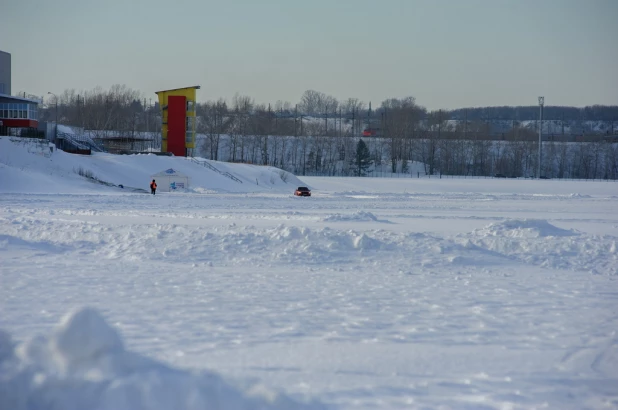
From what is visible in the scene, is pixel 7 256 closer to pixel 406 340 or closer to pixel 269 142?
pixel 406 340

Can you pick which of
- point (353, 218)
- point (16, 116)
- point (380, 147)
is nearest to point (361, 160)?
point (380, 147)

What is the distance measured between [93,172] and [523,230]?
4458 cm

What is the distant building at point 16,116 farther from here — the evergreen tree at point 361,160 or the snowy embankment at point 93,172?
the evergreen tree at point 361,160

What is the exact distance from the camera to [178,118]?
218 ft

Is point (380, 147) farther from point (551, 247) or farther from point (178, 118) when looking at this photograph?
point (551, 247)

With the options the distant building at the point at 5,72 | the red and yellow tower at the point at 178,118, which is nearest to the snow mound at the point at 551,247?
the red and yellow tower at the point at 178,118

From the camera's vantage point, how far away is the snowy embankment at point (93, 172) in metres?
47.6

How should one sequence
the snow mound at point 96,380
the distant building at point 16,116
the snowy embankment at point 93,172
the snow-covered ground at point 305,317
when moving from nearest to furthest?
the snow mound at point 96,380 < the snow-covered ground at point 305,317 < the snowy embankment at point 93,172 < the distant building at point 16,116

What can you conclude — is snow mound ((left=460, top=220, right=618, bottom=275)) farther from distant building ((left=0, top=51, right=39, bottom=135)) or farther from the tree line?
the tree line

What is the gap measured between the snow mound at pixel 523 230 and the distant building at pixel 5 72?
69.3 metres

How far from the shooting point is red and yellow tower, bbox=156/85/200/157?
65688 mm

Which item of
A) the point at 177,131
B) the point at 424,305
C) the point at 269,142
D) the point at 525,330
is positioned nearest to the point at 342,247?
the point at 424,305

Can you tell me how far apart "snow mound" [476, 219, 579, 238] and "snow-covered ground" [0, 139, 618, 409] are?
3.0 inches

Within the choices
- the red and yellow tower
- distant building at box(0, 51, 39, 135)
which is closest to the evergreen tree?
the red and yellow tower
